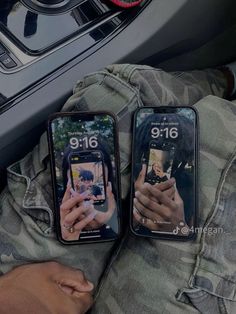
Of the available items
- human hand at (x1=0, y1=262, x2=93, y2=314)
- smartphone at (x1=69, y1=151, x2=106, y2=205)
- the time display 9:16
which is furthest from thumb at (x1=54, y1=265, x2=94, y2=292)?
the time display 9:16

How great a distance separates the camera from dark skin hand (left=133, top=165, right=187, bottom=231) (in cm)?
77

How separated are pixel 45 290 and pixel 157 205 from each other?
0.19m

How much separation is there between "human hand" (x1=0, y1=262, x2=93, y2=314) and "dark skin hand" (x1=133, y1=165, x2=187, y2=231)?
122mm

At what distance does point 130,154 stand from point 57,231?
0.15 m

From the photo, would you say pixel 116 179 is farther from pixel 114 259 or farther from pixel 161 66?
pixel 161 66

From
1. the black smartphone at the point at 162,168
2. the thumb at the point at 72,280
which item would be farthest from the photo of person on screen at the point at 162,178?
the thumb at the point at 72,280

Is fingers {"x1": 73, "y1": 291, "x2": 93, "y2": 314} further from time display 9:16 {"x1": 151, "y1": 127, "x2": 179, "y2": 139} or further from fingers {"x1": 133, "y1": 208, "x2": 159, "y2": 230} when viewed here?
time display 9:16 {"x1": 151, "y1": 127, "x2": 179, "y2": 139}

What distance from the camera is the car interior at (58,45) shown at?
0.77 m

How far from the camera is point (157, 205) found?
0.78 meters

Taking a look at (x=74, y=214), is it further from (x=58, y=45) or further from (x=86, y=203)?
(x=58, y=45)

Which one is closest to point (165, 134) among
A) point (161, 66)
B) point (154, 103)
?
point (154, 103)

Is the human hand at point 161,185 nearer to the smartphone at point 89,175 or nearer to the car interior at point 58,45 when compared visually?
the smartphone at point 89,175

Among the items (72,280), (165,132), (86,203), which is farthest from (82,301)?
(165,132)

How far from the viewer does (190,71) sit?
36.7 inches
